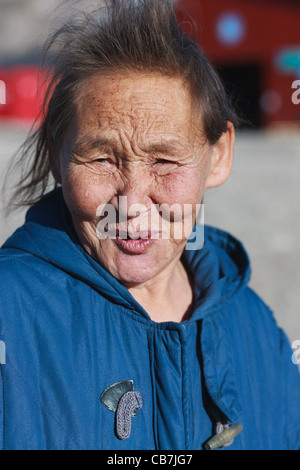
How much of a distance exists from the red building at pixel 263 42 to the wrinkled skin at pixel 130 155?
15656 mm

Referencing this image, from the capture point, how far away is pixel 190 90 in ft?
A: 4.66

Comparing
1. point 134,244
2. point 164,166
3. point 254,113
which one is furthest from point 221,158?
point 254,113

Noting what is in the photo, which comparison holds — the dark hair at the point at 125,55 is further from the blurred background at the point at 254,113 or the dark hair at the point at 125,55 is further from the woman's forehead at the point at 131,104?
the blurred background at the point at 254,113

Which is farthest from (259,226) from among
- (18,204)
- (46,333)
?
(46,333)

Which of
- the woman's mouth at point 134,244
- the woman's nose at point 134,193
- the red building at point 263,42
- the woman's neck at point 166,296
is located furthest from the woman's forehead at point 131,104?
the red building at point 263,42

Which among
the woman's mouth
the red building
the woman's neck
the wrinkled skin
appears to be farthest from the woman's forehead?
the red building

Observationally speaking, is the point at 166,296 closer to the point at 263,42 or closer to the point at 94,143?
the point at 94,143

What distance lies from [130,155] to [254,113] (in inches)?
704

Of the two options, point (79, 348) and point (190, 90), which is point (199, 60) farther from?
point (79, 348)

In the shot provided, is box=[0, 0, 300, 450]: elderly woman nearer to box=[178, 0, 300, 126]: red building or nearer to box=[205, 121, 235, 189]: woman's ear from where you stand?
box=[205, 121, 235, 189]: woman's ear

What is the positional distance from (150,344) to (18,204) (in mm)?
671

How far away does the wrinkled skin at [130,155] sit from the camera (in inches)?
53.8

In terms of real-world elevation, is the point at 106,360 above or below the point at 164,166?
below

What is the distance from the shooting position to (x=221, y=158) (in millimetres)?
1660
